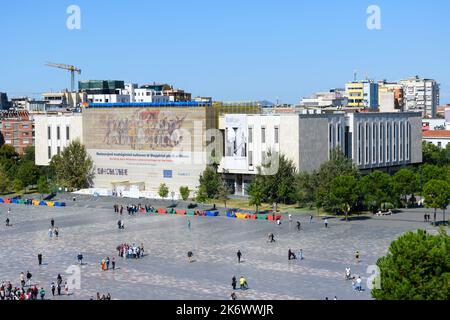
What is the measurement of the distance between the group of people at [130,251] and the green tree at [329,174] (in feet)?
69.9

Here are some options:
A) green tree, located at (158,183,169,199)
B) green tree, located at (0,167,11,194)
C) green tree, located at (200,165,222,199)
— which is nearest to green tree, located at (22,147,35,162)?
green tree, located at (0,167,11,194)

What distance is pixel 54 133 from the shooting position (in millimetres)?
98812

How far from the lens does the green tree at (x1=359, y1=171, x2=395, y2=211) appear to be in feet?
214

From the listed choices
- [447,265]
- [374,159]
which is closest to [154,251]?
[447,265]

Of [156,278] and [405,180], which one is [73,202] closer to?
[405,180]

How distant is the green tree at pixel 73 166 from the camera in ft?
293

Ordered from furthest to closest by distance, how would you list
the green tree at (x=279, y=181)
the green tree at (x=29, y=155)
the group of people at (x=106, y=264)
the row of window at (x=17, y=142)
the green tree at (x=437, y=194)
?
1. the row of window at (x=17, y=142)
2. the green tree at (x=29, y=155)
3. the green tree at (x=279, y=181)
4. the green tree at (x=437, y=194)
5. the group of people at (x=106, y=264)

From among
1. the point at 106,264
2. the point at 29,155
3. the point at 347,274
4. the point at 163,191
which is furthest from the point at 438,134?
the point at 106,264

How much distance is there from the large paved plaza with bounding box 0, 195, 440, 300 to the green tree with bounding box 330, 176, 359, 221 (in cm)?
161

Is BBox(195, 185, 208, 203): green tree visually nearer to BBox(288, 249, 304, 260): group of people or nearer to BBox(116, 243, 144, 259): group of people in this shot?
A: BBox(116, 243, 144, 259): group of people

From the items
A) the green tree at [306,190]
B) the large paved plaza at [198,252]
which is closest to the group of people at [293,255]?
the large paved plaza at [198,252]

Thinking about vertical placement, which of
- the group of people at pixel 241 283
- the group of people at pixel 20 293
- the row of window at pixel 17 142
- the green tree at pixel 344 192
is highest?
the row of window at pixel 17 142

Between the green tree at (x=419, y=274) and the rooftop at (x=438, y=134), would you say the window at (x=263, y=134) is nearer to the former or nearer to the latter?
the rooftop at (x=438, y=134)

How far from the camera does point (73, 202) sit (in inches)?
3179
